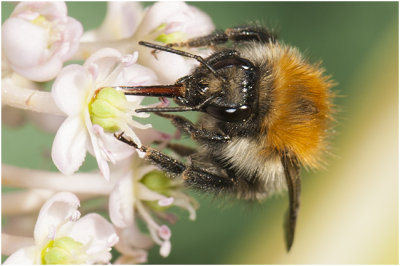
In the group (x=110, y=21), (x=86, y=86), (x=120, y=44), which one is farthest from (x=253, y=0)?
(x=86, y=86)

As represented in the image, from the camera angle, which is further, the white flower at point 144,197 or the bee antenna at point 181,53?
the white flower at point 144,197

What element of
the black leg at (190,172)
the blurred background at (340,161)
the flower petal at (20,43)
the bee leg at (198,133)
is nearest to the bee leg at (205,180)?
the black leg at (190,172)

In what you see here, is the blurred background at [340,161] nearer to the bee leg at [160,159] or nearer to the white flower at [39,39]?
the bee leg at [160,159]

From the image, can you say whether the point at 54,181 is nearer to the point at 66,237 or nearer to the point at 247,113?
the point at 66,237

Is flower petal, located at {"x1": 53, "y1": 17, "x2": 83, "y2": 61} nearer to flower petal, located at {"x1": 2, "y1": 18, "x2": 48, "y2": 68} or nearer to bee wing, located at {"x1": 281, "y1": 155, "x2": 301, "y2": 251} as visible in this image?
flower petal, located at {"x1": 2, "y1": 18, "x2": 48, "y2": 68}

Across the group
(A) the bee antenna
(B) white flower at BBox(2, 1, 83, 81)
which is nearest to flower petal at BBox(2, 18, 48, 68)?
(B) white flower at BBox(2, 1, 83, 81)

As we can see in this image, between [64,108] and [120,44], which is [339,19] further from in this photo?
[64,108]
